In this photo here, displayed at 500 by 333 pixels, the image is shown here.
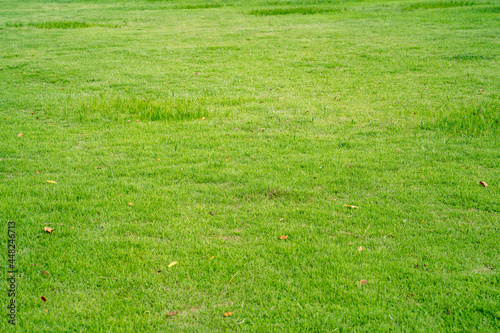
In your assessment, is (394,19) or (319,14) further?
(319,14)

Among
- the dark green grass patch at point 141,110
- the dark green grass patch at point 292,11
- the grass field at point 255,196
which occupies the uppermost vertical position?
the dark green grass patch at point 292,11

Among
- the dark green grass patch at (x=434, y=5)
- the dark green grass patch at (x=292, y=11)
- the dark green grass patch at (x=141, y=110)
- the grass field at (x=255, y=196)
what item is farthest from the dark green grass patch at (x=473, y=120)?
the dark green grass patch at (x=292, y=11)

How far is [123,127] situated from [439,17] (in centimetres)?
1813

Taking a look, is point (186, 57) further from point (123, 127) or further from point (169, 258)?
point (169, 258)

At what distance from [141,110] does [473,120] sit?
607 cm

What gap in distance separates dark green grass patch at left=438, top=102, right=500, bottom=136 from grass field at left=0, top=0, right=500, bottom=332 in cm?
4

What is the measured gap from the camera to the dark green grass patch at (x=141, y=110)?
24.8ft

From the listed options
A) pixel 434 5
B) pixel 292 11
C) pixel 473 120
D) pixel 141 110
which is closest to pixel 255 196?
pixel 141 110

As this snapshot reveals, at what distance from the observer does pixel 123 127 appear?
7.11 meters

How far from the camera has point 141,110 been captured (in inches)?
306

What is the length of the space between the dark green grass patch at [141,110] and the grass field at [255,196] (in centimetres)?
4

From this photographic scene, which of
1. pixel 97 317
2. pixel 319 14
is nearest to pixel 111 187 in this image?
pixel 97 317

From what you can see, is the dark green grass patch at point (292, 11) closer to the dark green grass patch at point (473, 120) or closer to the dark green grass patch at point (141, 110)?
the dark green grass patch at point (141, 110)

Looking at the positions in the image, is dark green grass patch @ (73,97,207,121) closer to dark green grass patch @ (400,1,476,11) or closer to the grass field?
the grass field
